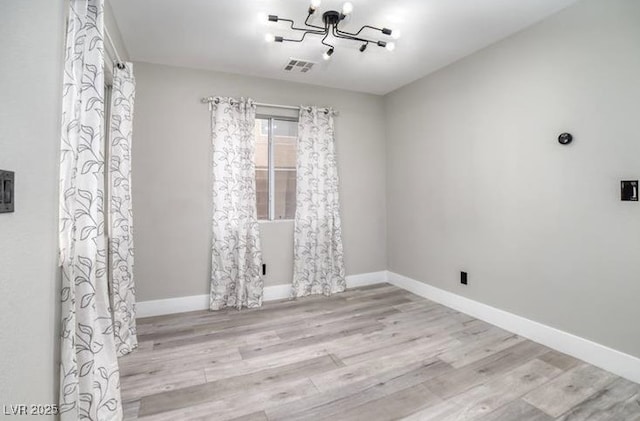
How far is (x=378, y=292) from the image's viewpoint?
3637 mm

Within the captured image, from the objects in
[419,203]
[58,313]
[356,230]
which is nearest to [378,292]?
[356,230]

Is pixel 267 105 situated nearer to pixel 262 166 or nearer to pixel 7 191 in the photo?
pixel 262 166

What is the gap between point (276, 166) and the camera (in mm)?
3520

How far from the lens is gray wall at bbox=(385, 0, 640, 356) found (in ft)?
6.32

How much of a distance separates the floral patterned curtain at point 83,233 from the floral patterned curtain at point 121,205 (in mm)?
789

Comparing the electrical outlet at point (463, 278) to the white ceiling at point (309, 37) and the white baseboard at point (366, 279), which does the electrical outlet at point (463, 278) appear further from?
the white ceiling at point (309, 37)

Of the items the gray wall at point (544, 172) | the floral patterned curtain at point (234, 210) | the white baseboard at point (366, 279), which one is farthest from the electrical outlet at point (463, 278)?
the floral patterned curtain at point (234, 210)

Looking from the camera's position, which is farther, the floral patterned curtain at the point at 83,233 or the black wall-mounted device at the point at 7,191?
the floral patterned curtain at the point at 83,233

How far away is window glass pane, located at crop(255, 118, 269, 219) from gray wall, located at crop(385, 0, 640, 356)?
6.03ft

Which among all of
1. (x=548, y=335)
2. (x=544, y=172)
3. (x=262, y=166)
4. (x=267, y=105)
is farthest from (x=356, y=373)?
(x=267, y=105)

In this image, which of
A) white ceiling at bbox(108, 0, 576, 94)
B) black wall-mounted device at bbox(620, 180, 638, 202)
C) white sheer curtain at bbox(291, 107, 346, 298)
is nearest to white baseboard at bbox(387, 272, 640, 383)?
black wall-mounted device at bbox(620, 180, 638, 202)

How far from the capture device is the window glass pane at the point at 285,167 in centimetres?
352

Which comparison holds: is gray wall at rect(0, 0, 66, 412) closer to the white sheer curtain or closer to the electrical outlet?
the white sheer curtain

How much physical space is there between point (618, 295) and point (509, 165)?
119 cm
